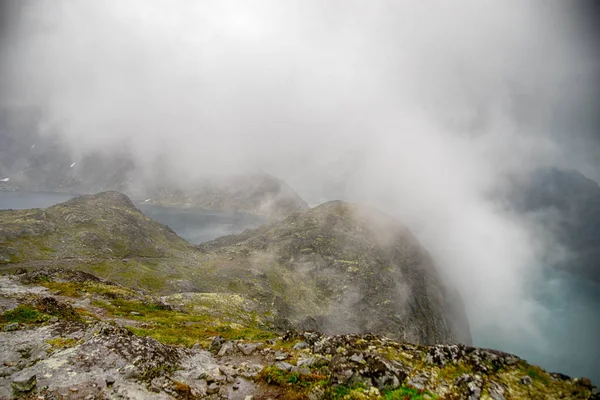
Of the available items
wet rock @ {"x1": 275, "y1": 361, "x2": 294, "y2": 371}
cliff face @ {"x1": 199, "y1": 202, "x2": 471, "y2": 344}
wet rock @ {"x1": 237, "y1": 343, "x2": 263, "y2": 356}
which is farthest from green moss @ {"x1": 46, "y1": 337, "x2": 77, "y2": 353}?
cliff face @ {"x1": 199, "y1": 202, "x2": 471, "y2": 344}

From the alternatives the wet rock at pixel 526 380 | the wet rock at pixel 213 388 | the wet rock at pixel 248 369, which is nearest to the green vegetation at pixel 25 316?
the wet rock at pixel 213 388

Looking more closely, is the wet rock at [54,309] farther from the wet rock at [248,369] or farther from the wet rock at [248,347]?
the wet rock at [248,369]

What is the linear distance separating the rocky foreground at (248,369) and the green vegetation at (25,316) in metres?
0.08

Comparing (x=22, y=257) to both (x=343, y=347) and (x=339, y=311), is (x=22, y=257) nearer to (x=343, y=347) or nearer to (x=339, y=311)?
(x=343, y=347)

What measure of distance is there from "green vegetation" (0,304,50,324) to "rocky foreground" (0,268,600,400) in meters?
0.08

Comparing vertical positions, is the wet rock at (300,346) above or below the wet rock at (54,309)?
above

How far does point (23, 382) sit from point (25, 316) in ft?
50.0

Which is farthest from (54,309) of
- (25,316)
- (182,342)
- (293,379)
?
(293,379)

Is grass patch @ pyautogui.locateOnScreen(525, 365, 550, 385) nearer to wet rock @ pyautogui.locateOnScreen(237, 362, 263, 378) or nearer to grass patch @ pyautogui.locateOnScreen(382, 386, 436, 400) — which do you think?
grass patch @ pyautogui.locateOnScreen(382, 386, 436, 400)

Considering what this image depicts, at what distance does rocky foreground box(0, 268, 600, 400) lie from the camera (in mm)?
15688

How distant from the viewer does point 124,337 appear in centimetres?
1942

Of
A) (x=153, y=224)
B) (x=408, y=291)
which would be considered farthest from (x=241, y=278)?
(x=408, y=291)

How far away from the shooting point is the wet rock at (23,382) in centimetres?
1427

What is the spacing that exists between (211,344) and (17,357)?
12.7m
